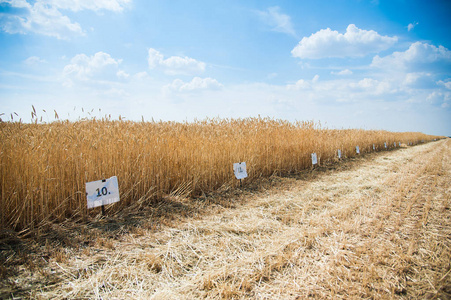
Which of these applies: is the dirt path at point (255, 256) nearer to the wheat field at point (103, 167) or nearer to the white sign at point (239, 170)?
the wheat field at point (103, 167)

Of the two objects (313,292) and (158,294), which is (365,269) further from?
(158,294)

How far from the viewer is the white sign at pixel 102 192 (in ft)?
8.58

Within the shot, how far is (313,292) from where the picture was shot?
1.63 m

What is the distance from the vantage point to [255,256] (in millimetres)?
2012

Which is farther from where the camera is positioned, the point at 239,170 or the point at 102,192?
the point at 239,170

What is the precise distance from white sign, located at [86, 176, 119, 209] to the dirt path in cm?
29

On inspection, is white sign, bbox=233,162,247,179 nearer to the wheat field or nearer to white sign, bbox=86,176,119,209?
the wheat field

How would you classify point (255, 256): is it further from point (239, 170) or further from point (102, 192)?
point (239, 170)

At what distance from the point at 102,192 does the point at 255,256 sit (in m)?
1.86

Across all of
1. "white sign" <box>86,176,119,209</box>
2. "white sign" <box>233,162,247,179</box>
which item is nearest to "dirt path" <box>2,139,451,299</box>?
"white sign" <box>86,176,119,209</box>

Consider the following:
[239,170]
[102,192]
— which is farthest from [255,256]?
[239,170]

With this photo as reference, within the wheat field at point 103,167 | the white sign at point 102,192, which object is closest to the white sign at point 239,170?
the wheat field at point 103,167

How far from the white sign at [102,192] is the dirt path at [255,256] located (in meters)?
0.29

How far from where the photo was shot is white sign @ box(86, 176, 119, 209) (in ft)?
8.58
